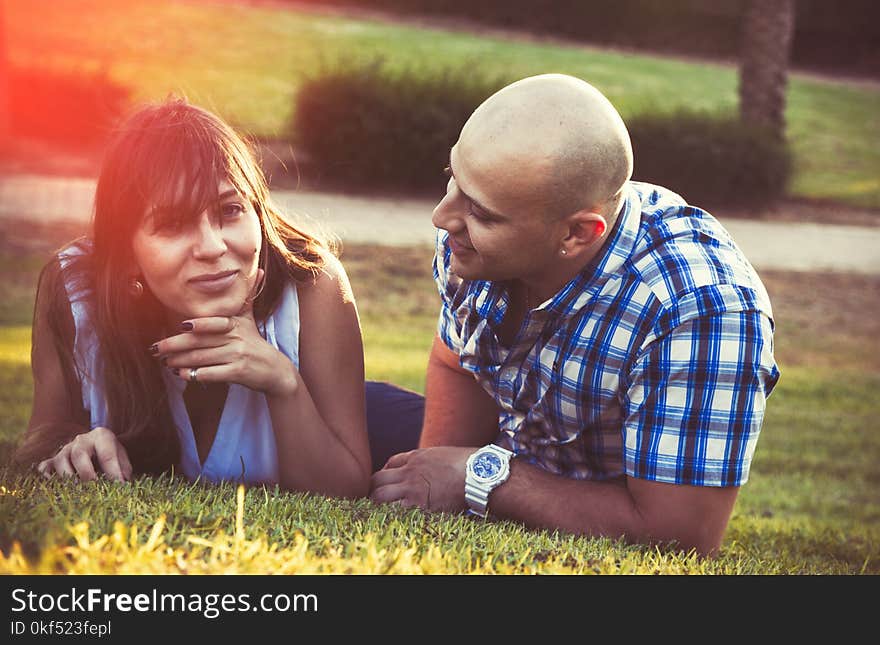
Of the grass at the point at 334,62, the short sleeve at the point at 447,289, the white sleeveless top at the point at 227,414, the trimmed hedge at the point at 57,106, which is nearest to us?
the white sleeveless top at the point at 227,414

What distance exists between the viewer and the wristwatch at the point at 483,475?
312cm

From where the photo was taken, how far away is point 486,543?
2512mm

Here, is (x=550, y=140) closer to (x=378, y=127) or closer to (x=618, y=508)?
(x=618, y=508)

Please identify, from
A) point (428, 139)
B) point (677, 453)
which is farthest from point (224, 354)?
point (428, 139)

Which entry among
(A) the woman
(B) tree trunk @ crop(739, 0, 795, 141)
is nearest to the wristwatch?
(A) the woman

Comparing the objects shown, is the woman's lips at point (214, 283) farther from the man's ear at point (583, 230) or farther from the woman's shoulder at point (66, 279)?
the man's ear at point (583, 230)

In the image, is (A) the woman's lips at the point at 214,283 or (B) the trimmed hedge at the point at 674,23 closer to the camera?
(A) the woman's lips at the point at 214,283

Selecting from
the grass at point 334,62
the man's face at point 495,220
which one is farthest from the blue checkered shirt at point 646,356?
the grass at point 334,62

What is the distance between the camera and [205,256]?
288 cm

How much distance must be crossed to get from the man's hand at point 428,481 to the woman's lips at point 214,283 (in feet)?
2.57

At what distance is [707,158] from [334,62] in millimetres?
8303

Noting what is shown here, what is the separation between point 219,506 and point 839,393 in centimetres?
707

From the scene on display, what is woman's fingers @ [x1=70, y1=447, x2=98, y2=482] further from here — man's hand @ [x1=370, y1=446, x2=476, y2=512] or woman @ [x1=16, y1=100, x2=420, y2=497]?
man's hand @ [x1=370, y1=446, x2=476, y2=512]
